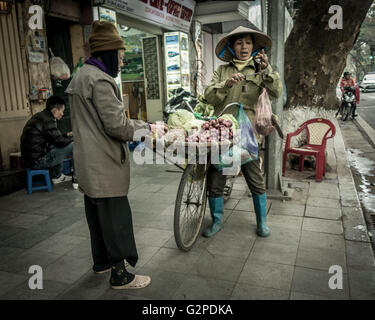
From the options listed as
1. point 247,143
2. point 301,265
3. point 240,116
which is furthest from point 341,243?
point 240,116

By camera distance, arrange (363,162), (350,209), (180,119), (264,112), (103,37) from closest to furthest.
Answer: (103,37) → (180,119) → (264,112) → (350,209) → (363,162)

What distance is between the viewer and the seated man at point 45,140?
5453 millimetres

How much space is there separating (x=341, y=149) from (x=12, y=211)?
691cm

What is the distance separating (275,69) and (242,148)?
1785 mm

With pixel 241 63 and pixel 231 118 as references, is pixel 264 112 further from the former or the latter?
pixel 241 63

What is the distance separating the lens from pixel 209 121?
3.16m

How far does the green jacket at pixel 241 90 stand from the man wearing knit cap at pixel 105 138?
1074 millimetres

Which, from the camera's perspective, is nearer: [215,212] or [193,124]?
[193,124]

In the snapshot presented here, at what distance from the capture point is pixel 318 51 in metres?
6.27

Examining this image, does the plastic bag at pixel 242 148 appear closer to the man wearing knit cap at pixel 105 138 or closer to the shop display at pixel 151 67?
the man wearing knit cap at pixel 105 138

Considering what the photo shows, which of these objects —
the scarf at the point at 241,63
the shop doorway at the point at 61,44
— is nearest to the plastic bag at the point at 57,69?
the shop doorway at the point at 61,44

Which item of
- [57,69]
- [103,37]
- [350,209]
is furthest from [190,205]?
[57,69]

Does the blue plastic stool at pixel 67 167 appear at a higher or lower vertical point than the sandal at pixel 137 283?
higher

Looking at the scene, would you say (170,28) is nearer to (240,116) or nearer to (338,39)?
(338,39)
